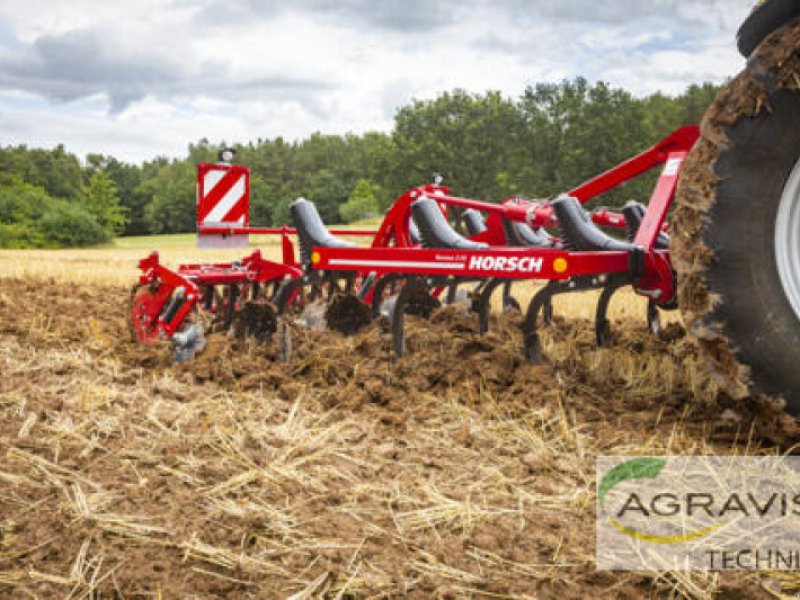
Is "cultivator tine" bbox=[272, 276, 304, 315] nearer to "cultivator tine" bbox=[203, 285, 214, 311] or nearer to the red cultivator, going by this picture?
the red cultivator

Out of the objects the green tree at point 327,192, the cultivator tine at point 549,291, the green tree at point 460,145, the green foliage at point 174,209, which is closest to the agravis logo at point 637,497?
the cultivator tine at point 549,291

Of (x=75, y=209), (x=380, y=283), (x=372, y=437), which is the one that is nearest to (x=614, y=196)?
(x=380, y=283)

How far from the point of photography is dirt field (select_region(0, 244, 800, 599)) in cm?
210

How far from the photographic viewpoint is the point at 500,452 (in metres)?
3.12

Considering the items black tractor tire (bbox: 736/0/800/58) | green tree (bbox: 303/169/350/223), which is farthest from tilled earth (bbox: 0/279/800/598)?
green tree (bbox: 303/169/350/223)

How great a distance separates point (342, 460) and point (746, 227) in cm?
168

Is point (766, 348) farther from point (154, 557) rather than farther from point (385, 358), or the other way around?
point (385, 358)

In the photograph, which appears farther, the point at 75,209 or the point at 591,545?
the point at 75,209

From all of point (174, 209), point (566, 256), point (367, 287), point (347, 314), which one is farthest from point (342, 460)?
point (174, 209)

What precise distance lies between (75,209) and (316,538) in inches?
1966

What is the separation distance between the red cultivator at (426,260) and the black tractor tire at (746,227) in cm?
107

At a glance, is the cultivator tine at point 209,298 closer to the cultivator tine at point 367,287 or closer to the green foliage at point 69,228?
the cultivator tine at point 367,287

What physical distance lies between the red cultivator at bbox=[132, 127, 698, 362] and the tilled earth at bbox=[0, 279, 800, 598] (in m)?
0.33

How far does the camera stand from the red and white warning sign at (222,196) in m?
6.12
